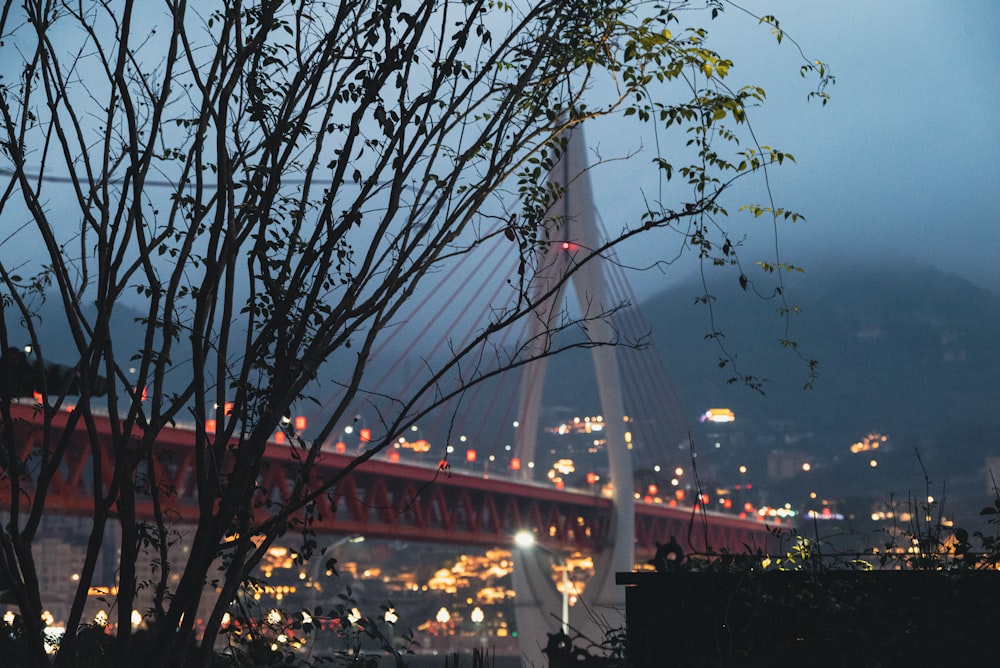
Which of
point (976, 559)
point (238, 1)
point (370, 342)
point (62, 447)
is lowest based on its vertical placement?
point (976, 559)

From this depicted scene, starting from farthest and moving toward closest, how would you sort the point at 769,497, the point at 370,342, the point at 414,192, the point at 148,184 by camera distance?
the point at 769,497, the point at 148,184, the point at 414,192, the point at 370,342

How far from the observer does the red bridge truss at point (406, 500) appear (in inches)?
1096

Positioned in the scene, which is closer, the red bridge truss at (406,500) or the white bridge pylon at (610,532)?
the red bridge truss at (406,500)

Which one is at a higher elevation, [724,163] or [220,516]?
[724,163]

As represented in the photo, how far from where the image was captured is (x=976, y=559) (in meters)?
5.70

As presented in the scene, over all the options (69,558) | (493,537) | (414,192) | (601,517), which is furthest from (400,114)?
(69,558)

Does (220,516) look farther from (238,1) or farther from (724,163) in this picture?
(724,163)

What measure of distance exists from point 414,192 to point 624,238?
48.2 inches

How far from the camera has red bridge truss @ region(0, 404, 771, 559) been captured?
2784 centimetres

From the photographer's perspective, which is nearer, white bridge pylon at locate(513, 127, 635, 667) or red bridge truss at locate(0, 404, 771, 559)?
red bridge truss at locate(0, 404, 771, 559)

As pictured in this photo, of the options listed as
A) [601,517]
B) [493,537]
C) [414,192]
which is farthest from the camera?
[601,517]

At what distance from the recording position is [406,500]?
40.0 metres

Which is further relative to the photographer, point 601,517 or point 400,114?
point 601,517

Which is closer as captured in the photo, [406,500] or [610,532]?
[406,500]
